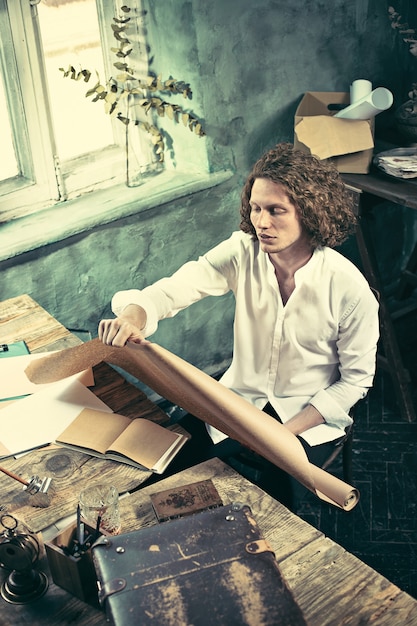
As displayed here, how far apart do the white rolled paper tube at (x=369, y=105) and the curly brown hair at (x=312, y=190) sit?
1.06 meters

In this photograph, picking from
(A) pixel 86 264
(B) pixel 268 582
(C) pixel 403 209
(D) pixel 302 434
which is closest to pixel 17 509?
(B) pixel 268 582

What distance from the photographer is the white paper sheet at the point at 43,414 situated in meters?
2.32

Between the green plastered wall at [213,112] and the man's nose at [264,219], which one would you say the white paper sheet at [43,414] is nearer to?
the man's nose at [264,219]

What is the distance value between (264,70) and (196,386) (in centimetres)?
205

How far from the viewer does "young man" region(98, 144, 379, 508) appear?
2635 millimetres

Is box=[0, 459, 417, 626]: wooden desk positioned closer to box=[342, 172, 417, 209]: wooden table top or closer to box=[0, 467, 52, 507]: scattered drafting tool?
box=[0, 467, 52, 507]: scattered drafting tool

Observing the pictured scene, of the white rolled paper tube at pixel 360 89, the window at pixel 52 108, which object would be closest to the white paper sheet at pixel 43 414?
the window at pixel 52 108

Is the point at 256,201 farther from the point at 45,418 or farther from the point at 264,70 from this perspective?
the point at 264,70

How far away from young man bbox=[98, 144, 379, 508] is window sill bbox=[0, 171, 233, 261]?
0.78 m

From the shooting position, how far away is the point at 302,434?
2.70 m

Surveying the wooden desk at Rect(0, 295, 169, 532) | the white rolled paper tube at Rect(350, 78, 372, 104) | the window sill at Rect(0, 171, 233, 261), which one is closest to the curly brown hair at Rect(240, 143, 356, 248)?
the wooden desk at Rect(0, 295, 169, 532)

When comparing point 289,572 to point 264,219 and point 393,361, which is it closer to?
point 264,219

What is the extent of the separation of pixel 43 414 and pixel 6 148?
156 cm

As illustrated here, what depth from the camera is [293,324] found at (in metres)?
2.76
